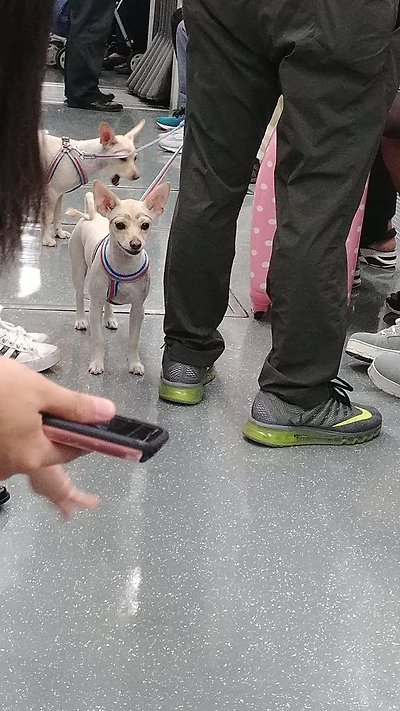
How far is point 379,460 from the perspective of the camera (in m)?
1.50

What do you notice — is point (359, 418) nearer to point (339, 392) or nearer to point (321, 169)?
point (339, 392)

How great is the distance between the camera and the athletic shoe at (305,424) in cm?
152

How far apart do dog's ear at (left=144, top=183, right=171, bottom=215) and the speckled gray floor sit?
1.23ft

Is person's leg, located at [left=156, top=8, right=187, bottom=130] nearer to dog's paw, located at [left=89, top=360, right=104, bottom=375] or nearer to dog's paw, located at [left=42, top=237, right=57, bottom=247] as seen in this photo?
dog's paw, located at [left=42, top=237, right=57, bottom=247]

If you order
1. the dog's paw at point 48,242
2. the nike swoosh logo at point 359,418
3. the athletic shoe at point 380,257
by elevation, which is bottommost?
the dog's paw at point 48,242

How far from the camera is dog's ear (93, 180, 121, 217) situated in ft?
5.53

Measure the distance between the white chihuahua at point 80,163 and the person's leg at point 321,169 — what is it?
3.09 ft

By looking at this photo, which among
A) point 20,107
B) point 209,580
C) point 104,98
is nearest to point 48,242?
point 209,580

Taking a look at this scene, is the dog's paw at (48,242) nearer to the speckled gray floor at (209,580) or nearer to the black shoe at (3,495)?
the speckled gray floor at (209,580)

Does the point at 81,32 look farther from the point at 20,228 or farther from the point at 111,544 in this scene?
the point at 20,228

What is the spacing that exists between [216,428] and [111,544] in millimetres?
408

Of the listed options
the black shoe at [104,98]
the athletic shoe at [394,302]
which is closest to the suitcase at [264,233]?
the athletic shoe at [394,302]

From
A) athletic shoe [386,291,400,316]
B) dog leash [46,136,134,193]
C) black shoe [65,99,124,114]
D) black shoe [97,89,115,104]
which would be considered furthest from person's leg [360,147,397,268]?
black shoe [97,89,115,104]

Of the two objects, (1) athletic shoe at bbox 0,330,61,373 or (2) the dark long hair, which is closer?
(2) the dark long hair
